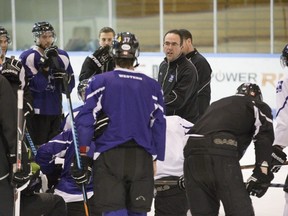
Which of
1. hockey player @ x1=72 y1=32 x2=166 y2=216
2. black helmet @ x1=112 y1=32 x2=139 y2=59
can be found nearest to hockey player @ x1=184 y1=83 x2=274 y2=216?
hockey player @ x1=72 y1=32 x2=166 y2=216

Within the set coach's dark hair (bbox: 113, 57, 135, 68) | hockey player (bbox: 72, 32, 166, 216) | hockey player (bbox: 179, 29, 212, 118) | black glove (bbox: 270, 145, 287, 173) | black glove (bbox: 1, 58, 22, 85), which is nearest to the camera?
hockey player (bbox: 72, 32, 166, 216)

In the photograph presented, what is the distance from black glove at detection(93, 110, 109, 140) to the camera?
3.88 m

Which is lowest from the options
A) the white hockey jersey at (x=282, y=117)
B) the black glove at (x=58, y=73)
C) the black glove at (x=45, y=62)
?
the white hockey jersey at (x=282, y=117)

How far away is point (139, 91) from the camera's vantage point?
3.87 metres

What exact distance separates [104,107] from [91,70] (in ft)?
7.76

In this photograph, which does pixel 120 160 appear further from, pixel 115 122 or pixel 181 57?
pixel 181 57

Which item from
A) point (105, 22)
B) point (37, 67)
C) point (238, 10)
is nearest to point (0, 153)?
point (37, 67)

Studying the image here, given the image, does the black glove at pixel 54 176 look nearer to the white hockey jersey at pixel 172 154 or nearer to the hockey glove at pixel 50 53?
→ the white hockey jersey at pixel 172 154

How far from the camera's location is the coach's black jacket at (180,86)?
5352 millimetres

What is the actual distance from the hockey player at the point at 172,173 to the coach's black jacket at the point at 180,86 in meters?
0.65

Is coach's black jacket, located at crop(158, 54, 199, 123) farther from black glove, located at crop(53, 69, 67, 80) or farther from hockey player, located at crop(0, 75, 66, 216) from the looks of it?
hockey player, located at crop(0, 75, 66, 216)

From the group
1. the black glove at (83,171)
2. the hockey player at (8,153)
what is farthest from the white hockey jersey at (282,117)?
the hockey player at (8,153)

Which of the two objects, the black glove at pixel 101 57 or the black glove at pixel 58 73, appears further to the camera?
the black glove at pixel 101 57

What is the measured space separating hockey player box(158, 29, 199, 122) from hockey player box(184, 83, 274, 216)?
1.37 metres
